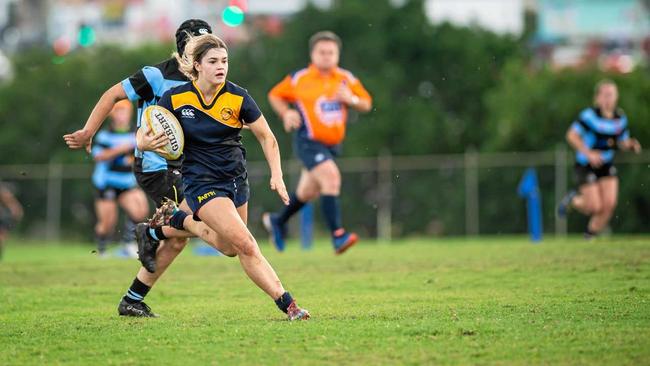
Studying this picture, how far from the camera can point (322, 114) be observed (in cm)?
1455

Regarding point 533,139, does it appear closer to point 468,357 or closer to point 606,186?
point 606,186

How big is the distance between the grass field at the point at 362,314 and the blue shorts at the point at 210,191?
2.80ft

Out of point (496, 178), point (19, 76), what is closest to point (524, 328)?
point (496, 178)

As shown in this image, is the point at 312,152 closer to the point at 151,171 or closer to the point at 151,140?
the point at 151,171

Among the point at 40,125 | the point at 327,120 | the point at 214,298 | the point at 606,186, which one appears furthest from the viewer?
the point at 40,125

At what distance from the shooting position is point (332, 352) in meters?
6.72

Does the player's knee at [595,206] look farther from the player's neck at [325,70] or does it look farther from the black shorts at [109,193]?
the black shorts at [109,193]

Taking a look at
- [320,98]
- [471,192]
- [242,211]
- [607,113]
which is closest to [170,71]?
[242,211]

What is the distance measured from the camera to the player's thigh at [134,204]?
57.1 feet

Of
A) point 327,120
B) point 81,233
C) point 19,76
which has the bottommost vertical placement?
point 81,233

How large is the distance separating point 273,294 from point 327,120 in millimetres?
6759

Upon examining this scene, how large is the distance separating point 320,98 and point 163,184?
5.29 m

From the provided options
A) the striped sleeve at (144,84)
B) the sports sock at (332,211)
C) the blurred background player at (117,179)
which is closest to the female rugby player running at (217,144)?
the striped sleeve at (144,84)

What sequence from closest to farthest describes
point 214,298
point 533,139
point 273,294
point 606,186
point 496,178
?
point 273,294, point 214,298, point 606,186, point 496,178, point 533,139
